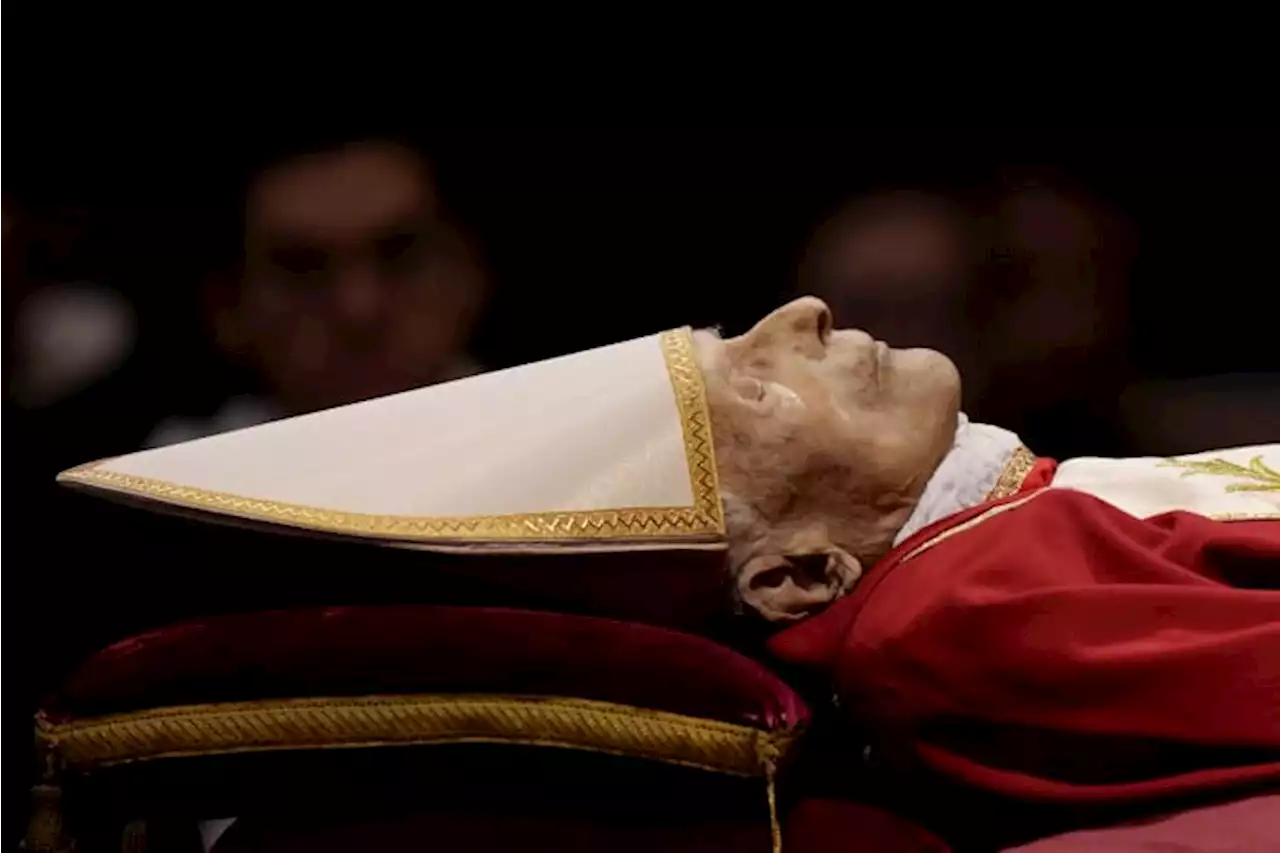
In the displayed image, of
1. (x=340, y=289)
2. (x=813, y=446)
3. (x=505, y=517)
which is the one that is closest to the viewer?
(x=505, y=517)

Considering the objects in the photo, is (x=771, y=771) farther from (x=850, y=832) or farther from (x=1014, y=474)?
(x=1014, y=474)

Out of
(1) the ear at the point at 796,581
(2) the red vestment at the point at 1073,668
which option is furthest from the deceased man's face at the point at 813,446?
(2) the red vestment at the point at 1073,668

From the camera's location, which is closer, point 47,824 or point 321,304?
point 47,824

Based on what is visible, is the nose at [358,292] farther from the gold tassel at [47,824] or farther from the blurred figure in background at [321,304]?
the gold tassel at [47,824]

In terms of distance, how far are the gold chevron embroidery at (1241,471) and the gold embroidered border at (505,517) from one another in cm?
44

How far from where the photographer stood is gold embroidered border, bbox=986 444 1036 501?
127 cm

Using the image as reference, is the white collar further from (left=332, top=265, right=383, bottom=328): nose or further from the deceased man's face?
(left=332, top=265, right=383, bottom=328): nose

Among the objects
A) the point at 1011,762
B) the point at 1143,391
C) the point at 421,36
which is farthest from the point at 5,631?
the point at 1143,391

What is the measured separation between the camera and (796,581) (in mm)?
1213

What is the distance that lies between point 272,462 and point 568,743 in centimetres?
32

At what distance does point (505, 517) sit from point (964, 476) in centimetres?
42

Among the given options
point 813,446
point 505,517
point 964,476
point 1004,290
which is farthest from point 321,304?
point 1004,290

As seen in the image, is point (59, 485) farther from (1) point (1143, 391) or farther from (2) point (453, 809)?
(1) point (1143, 391)

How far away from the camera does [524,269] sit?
1409mm
